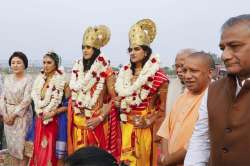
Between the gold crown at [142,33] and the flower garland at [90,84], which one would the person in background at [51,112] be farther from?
the gold crown at [142,33]

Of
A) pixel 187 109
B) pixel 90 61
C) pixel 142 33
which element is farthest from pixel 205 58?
pixel 90 61

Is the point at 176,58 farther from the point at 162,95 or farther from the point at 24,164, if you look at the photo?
the point at 24,164

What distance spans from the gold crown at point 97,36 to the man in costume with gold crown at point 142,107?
654mm

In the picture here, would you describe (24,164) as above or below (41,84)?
below

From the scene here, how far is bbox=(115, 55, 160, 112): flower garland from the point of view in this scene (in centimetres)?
525

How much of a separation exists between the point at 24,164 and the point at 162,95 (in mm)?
2669

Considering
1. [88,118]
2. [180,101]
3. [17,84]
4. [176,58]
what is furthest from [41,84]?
[180,101]

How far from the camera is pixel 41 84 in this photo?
6.33 meters

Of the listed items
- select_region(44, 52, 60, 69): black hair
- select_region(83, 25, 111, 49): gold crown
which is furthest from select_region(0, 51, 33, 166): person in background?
select_region(83, 25, 111, 49): gold crown

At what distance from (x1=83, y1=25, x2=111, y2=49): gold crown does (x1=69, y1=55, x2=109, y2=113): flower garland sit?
205mm

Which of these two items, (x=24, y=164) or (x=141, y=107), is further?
(x=24, y=164)

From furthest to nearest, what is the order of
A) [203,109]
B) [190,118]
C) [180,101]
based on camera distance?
1. [180,101]
2. [190,118]
3. [203,109]

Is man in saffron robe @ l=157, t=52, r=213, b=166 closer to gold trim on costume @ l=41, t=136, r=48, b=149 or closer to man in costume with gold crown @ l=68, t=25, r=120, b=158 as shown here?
man in costume with gold crown @ l=68, t=25, r=120, b=158

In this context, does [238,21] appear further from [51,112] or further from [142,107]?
[51,112]
